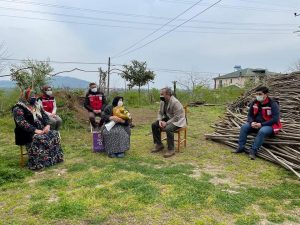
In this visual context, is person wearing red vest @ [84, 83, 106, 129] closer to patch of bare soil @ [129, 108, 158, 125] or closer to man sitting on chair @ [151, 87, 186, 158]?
man sitting on chair @ [151, 87, 186, 158]

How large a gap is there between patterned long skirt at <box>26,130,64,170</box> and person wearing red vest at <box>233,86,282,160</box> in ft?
11.4

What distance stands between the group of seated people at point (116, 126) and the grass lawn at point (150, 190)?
0.24 metres

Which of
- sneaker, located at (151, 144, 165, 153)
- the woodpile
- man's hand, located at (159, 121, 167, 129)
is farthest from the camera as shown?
sneaker, located at (151, 144, 165, 153)

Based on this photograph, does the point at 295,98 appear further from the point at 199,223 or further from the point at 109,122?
the point at 199,223

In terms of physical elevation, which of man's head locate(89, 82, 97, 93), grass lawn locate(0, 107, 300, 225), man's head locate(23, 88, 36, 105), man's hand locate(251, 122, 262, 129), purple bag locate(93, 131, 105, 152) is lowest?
grass lawn locate(0, 107, 300, 225)

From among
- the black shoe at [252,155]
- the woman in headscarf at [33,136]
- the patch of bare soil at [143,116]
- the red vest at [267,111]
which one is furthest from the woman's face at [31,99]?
the patch of bare soil at [143,116]

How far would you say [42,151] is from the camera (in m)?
5.56

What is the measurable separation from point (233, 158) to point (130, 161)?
1935mm

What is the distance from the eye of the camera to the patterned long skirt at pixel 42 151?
5.53 m

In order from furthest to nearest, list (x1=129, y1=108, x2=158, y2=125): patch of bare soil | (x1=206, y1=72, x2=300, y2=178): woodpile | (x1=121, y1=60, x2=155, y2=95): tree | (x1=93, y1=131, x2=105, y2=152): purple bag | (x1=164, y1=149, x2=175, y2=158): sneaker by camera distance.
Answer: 1. (x1=121, y1=60, x2=155, y2=95): tree
2. (x1=129, y1=108, x2=158, y2=125): patch of bare soil
3. (x1=93, y1=131, x2=105, y2=152): purple bag
4. (x1=164, y1=149, x2=175, y2=158): sneaker
5. (x1=206, y1=72, x2=300, y2=178): woodpile

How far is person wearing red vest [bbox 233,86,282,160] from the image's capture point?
6250mm

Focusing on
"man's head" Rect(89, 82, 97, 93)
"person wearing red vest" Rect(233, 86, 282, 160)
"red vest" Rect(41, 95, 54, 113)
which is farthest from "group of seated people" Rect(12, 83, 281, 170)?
"man's head" Rect(89, 82, 97, 93)

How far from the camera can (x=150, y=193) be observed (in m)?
4.36

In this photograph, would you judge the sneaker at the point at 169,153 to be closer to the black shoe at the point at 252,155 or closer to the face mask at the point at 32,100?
the black shoe at the point at 252,155
